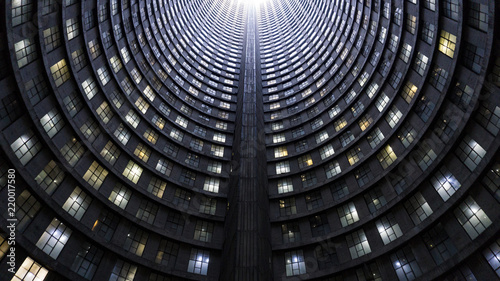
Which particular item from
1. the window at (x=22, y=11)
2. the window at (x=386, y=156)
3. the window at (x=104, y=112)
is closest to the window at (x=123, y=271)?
the window at (x=104, y=112)

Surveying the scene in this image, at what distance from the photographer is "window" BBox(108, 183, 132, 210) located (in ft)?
94.3

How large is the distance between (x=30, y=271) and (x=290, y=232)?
2371 cm

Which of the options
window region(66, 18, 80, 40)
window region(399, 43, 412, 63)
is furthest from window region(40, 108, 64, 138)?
window region(399, 43, 412, 63)

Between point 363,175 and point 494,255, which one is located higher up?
point 363,175

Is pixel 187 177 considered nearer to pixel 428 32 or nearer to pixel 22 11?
pixel 22 11

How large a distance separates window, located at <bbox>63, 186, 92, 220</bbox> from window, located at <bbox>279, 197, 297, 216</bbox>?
21.0 meters

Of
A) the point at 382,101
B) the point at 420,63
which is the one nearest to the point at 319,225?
the point at 382,101

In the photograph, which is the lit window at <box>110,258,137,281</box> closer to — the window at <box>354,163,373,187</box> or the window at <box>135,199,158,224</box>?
the window at <box>135,199,158,224</box>

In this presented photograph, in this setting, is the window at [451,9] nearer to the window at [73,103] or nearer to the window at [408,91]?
the window at [408,91]

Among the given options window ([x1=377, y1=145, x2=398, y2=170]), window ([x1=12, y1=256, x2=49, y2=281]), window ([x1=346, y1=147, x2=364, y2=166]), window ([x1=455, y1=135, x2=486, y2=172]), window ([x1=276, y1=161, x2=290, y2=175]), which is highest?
window ([x1=276, y1=161, x2=290, y2=175])

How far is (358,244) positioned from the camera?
28.0 metres

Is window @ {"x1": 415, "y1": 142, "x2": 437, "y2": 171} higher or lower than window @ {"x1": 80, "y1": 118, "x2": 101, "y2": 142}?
above

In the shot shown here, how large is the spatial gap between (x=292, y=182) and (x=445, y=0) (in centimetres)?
2469

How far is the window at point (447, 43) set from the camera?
23.8 meters
